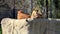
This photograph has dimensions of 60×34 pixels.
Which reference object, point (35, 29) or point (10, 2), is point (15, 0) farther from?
point (35, 29)

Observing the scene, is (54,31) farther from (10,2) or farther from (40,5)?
(10,2)

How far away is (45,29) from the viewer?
10.3 feet

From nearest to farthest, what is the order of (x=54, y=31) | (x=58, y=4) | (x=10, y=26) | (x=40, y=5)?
(x=54, y=31) → (x=10, y=26) → (x=58, y=4) → (x=40, y=5)

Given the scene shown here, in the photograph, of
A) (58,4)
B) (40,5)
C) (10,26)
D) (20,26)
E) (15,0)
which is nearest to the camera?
(20,26)

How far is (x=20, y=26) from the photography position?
3.39 meters

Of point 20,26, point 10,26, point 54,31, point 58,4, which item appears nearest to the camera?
point 54,31

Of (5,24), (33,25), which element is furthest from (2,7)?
(33,25)

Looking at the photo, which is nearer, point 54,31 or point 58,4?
point 54,31

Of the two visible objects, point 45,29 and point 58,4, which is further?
point 58,4

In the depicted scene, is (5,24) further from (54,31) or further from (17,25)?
(54,31)

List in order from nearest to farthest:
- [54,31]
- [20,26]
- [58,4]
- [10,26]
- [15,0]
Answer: [54,31], [20,26], [10,26], [58,4], [15,0]

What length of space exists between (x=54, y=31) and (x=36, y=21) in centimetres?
31

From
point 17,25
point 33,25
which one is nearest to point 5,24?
point 17,25

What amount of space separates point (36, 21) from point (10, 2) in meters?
7.65
